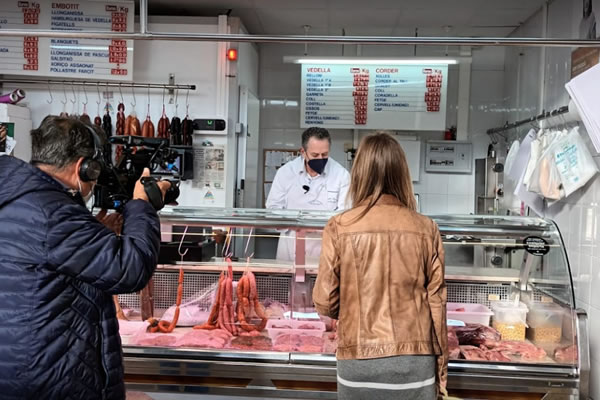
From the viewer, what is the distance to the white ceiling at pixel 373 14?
5.38 metres

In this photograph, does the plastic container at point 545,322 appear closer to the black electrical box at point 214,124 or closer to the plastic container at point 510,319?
the plastic container at point 510,319

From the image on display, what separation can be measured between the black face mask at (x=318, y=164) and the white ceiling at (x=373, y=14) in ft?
6.55

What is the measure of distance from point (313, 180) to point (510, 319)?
2.12 m

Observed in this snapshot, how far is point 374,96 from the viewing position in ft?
20.8

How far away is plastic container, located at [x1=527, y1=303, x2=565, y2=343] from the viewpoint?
→ 284 cm

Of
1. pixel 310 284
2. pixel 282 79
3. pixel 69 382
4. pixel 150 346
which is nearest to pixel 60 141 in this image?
pixel 69 382

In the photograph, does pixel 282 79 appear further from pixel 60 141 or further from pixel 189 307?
pixel 60 141

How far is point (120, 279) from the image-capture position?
1676mm

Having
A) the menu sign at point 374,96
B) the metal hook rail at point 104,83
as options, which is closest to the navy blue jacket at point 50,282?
the metal hook rail at point 104,83

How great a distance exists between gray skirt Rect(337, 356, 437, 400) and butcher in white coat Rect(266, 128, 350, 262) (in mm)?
2204

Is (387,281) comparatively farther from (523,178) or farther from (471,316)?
(523,178)

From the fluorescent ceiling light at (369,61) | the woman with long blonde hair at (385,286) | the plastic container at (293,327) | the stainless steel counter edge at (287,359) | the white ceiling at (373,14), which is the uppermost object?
the white ceiling at (373,14)

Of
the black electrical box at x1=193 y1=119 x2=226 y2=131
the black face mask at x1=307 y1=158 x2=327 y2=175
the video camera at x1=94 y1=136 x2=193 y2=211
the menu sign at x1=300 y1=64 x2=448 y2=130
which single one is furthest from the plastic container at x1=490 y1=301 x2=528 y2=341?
the menu sign at x1=300 y1=64 x2=448 y2=130

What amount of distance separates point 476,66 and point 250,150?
3080 millimetres
